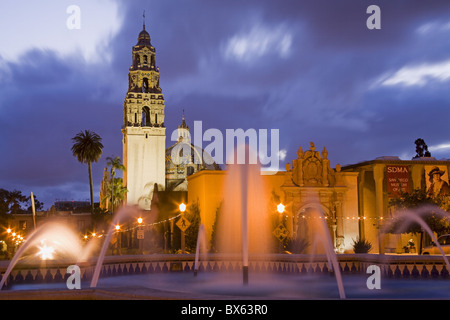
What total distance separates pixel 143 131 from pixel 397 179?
47.0 metres

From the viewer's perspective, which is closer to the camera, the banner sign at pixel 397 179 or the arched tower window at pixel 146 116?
the banner sign at pixel 397 179

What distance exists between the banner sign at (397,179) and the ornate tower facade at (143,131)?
147 feet

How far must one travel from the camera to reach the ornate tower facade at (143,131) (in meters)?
76.9

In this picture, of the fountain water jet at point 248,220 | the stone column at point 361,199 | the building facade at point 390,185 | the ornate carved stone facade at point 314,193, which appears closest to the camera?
the fountain water jet at point 248,220

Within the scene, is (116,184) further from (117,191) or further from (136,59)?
(136,59)

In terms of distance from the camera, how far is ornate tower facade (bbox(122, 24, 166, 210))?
7688 centimetres

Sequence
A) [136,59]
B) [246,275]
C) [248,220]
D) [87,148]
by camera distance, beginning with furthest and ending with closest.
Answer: [136,59] < [87,148] < [248,220] < [246,275]

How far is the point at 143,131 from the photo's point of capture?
77562mm

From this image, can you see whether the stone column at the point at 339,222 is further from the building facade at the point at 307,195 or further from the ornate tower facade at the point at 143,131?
the ornate tower facade at the point at 143,131

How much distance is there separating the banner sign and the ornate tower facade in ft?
147

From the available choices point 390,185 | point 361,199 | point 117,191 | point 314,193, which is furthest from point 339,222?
point 117,191

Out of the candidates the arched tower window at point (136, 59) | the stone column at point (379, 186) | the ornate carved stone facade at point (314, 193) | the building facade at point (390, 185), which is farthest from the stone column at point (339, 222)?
the arched tower window at point (136, 59)
